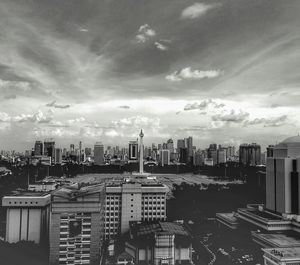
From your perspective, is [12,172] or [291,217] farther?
[12,172]

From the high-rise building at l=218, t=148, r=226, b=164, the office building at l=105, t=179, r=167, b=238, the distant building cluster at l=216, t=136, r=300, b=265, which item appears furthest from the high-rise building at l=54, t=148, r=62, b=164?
the distant building cluster at l=216, t=136, r=300, b=265

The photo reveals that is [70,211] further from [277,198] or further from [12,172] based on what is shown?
[12,172]

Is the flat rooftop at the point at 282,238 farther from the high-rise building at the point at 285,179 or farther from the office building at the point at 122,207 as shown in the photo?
the office building at the point at 122,207

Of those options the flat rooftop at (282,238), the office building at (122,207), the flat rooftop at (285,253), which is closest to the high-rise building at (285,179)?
the flat rooftop at (282,238)

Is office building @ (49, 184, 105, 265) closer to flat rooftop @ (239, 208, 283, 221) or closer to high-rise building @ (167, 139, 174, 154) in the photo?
flat rooftop @ (239, 208, 283, 221)

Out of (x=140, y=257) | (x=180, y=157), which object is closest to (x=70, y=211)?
(x=140, y=257)

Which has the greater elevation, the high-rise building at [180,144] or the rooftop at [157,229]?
the high-rise building at [180,144]

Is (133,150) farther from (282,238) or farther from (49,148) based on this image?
(282,238)
